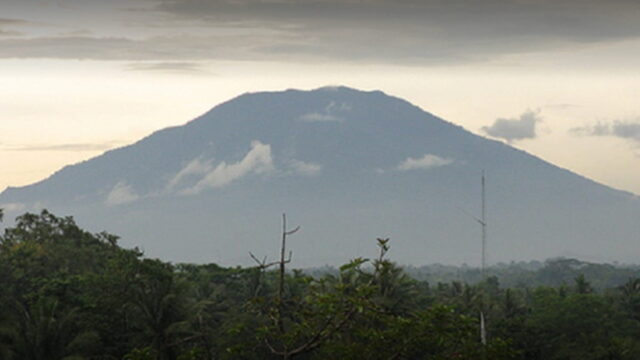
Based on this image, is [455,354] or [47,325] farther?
[47,325]

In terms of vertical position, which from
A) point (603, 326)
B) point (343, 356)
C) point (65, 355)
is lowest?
point (603, 326)

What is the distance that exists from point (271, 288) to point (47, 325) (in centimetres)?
3189

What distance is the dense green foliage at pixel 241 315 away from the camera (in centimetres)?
2588

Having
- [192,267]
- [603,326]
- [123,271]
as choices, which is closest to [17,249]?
[123,271]

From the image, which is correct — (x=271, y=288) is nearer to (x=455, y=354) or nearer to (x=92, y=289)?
(x=92, y=289)

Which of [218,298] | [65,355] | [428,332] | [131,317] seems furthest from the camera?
[218,298]

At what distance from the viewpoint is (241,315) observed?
56.9 metres

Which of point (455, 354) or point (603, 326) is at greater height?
point (455, 354)

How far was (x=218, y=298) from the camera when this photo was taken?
68375 millimetres

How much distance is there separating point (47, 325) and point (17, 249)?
18806 millimetres

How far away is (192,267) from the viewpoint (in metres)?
77.5

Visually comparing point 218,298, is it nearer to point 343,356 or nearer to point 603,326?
point 603,326

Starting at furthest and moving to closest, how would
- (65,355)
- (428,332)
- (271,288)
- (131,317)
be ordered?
(271,288) → (131,317) → (65,355) → (428,332)

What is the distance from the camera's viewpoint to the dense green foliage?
25.9m
